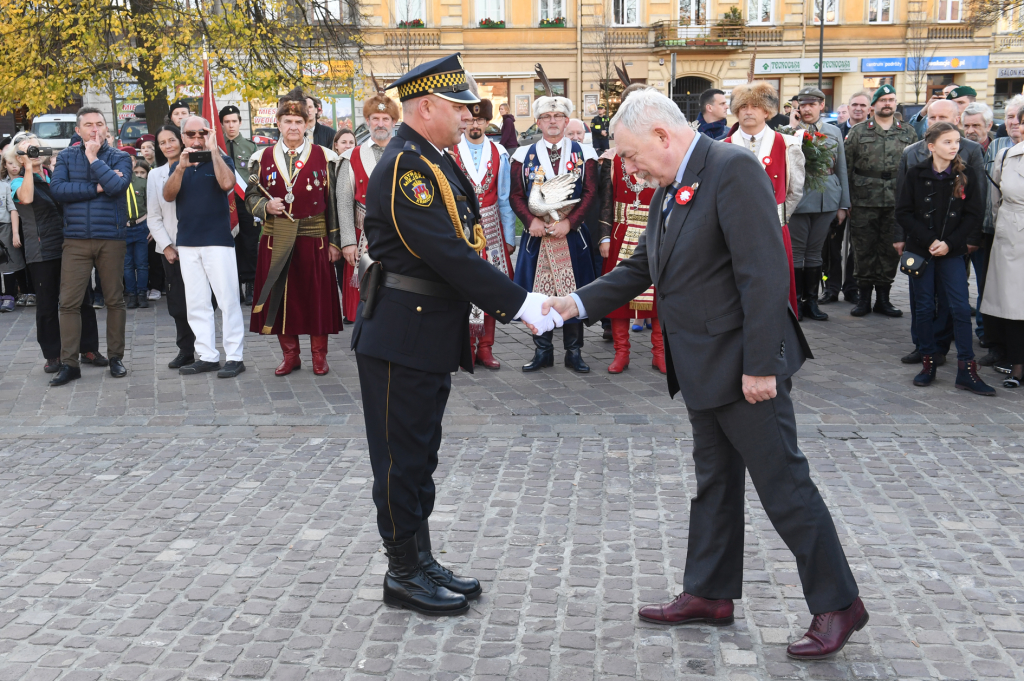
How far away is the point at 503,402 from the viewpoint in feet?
23.4

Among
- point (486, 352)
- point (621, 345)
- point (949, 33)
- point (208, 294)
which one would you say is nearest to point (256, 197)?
point (208, 294)

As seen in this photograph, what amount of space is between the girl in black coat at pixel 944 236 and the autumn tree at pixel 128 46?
14.6 m

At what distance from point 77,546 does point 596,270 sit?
513 centimetres

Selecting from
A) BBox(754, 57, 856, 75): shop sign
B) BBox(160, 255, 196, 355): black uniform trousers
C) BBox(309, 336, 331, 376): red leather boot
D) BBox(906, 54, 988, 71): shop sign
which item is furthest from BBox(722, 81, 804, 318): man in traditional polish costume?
BBox(906, 54, 988, 71): shop sign

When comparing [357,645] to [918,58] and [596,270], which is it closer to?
[596,270]

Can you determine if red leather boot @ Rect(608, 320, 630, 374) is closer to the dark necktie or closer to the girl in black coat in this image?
the girl in black coat

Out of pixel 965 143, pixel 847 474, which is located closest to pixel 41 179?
pixel 847 474

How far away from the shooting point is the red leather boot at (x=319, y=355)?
809cm

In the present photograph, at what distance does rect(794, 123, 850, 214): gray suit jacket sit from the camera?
385 inches

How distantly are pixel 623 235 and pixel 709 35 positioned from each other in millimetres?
38935

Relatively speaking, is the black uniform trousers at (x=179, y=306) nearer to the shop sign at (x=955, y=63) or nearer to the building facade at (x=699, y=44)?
the building facade at (x=699, y=44)

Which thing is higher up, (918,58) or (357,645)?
(918,58)

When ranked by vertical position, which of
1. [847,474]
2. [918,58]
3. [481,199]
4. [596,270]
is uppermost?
[918,58]

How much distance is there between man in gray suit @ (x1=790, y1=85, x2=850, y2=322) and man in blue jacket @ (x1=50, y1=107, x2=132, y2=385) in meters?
6.34
